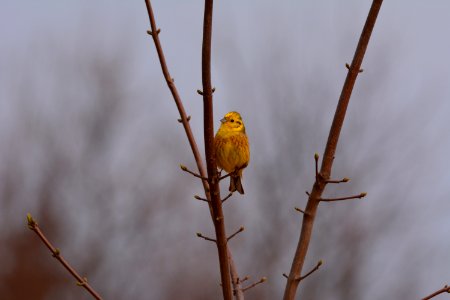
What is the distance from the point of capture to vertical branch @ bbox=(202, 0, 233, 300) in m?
2.36

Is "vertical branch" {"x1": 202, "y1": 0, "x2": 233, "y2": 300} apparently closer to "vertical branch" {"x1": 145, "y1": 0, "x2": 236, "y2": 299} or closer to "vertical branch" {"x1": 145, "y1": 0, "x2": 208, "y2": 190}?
"vertical branch" {"x1": 145, "y1": 0, "x2": 236, "y2": 299}

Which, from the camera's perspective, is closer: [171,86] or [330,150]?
[330,150]

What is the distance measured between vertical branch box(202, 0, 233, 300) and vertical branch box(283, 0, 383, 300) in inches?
9.3

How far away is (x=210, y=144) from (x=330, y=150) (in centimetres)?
44

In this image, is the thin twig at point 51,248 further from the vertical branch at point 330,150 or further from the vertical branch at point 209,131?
the vertical branch at point 330,150

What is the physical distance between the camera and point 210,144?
8.00 ft

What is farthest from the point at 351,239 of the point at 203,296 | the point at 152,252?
the point at 152,252

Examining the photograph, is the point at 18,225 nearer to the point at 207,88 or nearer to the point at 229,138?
the point at 229,138

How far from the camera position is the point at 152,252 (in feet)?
41.1

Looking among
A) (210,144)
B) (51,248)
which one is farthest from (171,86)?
(51,248)

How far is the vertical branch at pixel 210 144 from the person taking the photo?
236cm

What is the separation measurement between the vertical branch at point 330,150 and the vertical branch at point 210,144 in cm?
24

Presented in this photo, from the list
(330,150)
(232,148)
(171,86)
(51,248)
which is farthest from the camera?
(232,148)

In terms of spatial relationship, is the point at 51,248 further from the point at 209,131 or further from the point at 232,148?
the point at 232,148
